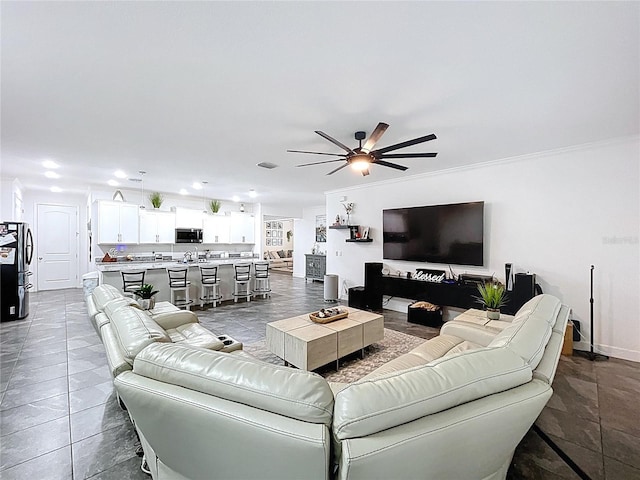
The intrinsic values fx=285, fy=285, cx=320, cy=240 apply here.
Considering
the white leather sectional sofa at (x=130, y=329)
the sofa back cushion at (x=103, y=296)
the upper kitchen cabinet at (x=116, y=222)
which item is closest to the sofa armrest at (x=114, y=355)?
the white leather sectional sofa at (x=130, y=329)

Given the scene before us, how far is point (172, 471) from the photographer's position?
1353 millimetres

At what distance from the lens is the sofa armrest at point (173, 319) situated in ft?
10.3

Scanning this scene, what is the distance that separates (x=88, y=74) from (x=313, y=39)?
1.78 metres

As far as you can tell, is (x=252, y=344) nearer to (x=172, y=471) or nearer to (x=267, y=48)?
(x=172, y=471)

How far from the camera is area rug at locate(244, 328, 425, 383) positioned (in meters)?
3.08

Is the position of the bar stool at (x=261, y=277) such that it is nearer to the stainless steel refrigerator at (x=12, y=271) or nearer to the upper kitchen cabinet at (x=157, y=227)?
the upper kitchen cabinet at (x=157, y=227)

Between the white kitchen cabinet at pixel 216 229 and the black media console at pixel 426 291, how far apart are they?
489 cm

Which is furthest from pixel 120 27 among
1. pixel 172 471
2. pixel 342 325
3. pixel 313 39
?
pixel 342 325

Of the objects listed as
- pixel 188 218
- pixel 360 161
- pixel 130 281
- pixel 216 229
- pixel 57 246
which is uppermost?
pixel 360 161

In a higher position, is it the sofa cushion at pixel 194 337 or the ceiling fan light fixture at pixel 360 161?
the ceiling fan light fixture at pixel 360 161

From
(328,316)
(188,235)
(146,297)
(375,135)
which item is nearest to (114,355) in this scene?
(146,297)

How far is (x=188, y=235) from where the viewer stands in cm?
809

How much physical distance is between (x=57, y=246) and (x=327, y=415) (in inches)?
394

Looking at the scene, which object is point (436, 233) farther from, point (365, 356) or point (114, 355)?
point (114, 355)
